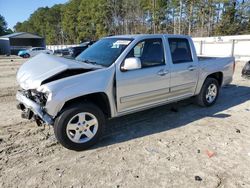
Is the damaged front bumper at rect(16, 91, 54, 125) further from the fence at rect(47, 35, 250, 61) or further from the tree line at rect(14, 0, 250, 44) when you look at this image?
the tree line at rect(14, 0, 250, 44)

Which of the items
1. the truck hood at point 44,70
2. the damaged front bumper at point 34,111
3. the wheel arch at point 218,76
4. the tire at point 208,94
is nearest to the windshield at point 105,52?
the truck hood at point 44,70

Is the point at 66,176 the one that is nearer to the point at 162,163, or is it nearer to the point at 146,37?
the point at 162,163

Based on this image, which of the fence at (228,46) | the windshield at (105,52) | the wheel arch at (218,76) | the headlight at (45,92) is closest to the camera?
the headlight at (45,92)

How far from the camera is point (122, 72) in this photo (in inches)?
170

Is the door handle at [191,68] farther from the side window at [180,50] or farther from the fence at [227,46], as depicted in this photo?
the fence at [227,46]

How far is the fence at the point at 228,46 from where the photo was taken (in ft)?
64.2

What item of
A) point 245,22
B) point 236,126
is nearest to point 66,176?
point 236,126

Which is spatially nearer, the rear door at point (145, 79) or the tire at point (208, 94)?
the rear door at point (145, 79)

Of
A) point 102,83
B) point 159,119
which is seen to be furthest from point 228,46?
point 102,83

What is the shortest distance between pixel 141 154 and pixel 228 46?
779 inches

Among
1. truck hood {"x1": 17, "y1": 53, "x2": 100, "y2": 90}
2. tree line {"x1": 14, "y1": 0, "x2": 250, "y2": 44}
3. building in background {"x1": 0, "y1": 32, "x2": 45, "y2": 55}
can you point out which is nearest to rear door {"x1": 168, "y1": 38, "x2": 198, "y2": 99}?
truck hood {"x1": 17, "y1": 53, "x2": 100, "y2": 90}

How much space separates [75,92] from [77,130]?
0.65 m

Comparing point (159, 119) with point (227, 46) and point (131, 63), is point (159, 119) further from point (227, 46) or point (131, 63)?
point (227, 46)

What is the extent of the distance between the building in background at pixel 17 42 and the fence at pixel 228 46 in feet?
124
